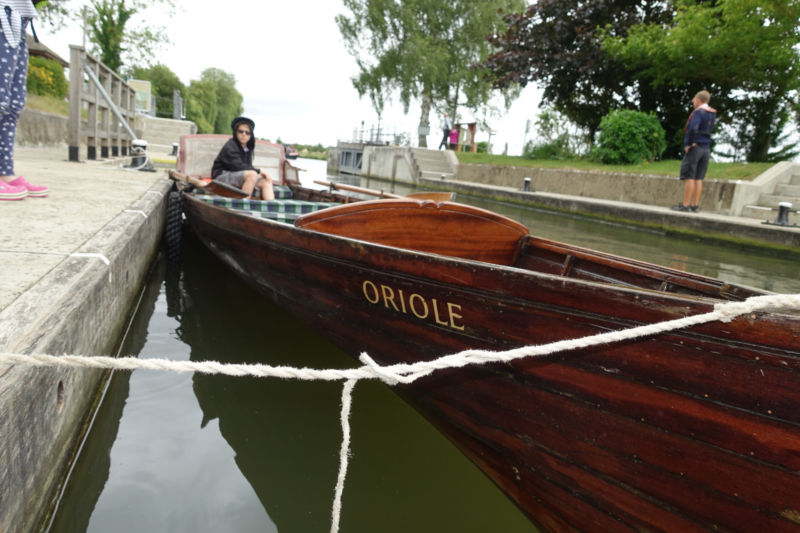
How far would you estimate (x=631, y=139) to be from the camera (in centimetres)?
1275

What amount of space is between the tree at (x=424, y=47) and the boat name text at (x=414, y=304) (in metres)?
21.5

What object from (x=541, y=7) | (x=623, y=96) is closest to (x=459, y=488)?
(x=623, y=96)

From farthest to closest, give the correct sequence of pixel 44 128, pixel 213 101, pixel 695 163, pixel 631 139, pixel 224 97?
1. pixel 224 97
2. pixel 213 101
3. pixel 631 139
4. pixel 44 128
5. pixel 695 163

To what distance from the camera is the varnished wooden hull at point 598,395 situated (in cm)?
125

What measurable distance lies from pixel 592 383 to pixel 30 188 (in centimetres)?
366

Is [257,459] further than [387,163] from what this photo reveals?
No

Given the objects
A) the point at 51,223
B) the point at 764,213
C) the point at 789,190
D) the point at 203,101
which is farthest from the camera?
the point at 203,101

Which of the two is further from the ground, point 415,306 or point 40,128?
point 40,128

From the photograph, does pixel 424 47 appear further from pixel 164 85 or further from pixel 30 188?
pixel 164 85

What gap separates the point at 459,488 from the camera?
2.02 meters

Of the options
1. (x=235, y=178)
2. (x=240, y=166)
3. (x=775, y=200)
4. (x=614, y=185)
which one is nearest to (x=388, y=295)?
(x=235, y=178)

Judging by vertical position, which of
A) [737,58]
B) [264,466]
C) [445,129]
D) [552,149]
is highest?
[737,58]

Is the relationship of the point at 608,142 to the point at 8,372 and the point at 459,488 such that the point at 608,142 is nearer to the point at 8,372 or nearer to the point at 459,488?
the point at 459,488

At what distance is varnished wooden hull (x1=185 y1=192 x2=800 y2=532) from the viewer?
1.25 m
